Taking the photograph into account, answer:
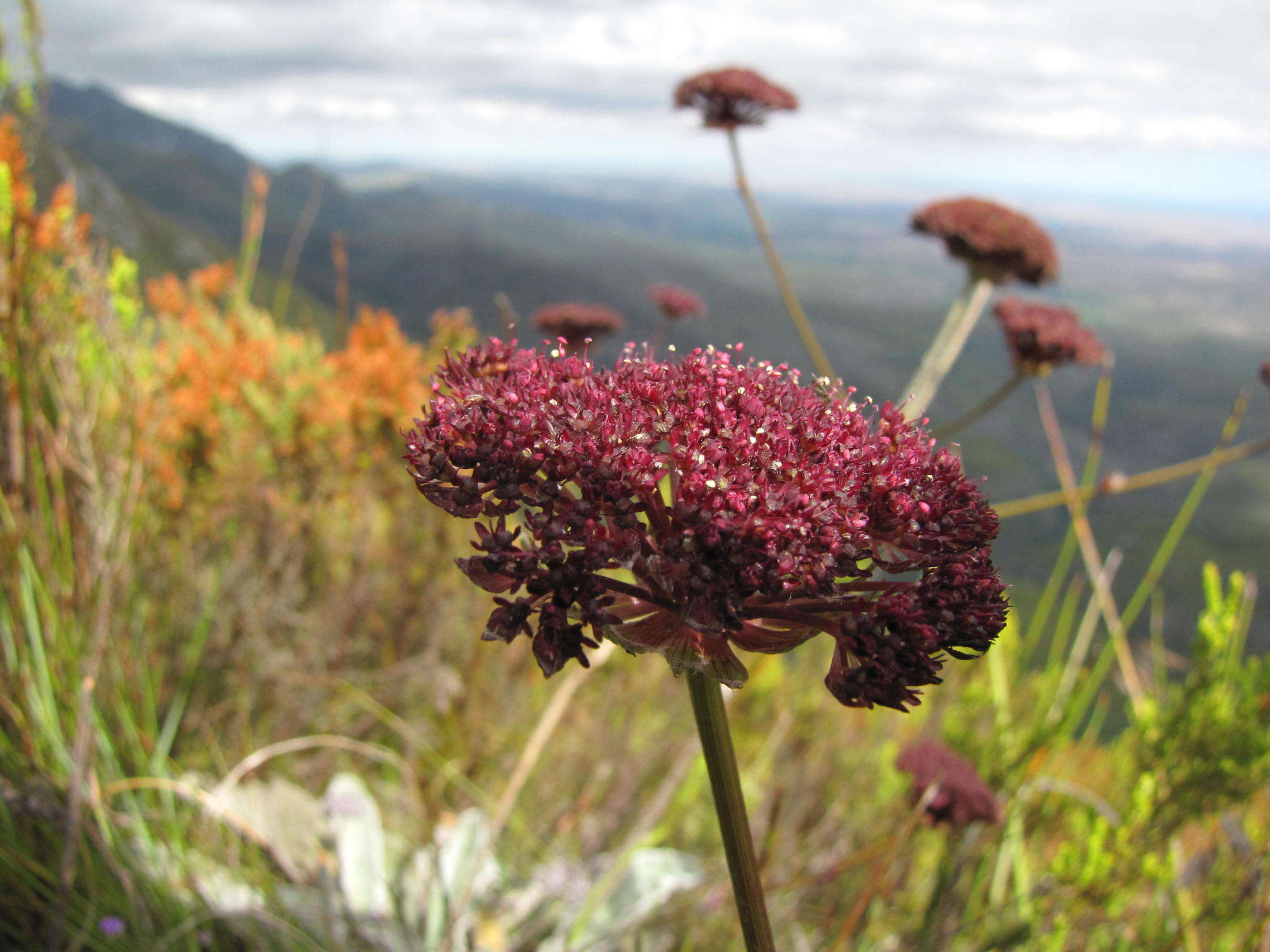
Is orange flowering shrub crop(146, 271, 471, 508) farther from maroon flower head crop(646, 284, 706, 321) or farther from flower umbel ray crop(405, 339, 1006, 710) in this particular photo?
flower umbel ray crop(405, 339, 1006, 710)

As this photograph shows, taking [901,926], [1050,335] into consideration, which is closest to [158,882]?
[901,926]

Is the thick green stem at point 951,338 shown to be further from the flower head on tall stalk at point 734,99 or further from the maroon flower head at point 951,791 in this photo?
the maroon flower head at point 951,791

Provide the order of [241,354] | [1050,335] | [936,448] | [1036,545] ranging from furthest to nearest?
[1036,545] → [241,354] → [1050,335] → [936,448]

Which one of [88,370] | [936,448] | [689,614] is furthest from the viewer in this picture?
[88,370]

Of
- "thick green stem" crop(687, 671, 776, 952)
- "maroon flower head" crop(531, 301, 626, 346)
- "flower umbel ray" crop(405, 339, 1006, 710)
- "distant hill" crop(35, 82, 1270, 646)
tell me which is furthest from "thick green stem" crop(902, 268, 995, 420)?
"distant hill" crop(35, 82, 1270, 646)

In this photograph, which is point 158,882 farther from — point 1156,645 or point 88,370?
point 1156,645

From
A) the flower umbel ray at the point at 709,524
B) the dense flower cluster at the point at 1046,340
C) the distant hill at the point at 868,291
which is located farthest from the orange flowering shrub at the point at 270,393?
the flower umbel ray at the point at 709,524

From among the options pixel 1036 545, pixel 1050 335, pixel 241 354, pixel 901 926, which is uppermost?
pixel 1050 335
